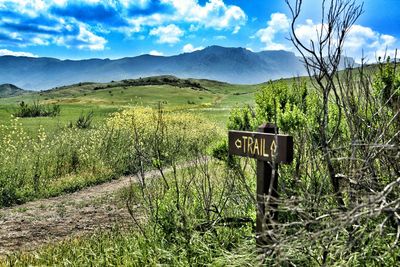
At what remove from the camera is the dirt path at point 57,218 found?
24.9 ft

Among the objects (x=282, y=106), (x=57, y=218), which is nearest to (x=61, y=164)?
(x=57, y=218)

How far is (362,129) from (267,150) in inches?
47.2

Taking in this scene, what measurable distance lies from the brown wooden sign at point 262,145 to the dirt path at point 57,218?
8.65ft

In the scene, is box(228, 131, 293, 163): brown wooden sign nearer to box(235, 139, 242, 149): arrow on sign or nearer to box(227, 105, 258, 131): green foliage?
box(235, 139, 242, 149): arrow on sign

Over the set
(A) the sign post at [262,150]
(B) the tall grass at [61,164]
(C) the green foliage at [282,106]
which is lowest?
(B) the tall grass at [61,164]

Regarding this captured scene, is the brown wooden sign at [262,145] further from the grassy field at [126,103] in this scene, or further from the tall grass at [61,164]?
the tall grass at [61,164]

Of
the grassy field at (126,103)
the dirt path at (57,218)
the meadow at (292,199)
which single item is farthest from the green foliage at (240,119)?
the dirt path at (57,218)

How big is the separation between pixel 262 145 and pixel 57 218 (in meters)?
5.81

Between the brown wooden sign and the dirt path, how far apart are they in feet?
8.65

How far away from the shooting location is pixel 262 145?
4316 mm

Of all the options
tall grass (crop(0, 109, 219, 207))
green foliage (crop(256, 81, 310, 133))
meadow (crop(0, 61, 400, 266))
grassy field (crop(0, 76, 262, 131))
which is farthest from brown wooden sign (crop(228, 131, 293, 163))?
tall grass (crop(0, 109, 219, 207))

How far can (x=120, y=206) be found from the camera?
935cm

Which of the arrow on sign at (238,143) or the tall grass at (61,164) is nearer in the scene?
the arrow on sign at (238,143)

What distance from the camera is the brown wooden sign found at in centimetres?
397
